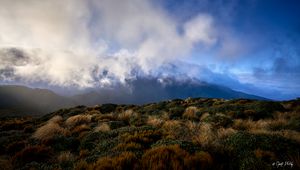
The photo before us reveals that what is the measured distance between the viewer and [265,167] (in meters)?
4.77

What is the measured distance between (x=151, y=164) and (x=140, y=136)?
11.5 ft

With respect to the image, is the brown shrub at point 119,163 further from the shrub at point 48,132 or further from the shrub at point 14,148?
the shrub at point 48,132

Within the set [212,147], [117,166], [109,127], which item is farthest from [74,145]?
[212,147]

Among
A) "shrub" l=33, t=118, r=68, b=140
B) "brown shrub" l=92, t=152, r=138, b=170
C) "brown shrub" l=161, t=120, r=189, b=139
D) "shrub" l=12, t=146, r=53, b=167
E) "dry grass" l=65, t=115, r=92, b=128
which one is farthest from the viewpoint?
"dry grass" l=65, t=115, r=92, b=128

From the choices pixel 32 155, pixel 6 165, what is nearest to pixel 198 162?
pixel 6 165

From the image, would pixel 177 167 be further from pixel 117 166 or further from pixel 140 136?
pixel 140 136

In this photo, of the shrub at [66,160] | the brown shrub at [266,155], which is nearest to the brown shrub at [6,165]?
the shrub at [66,160]

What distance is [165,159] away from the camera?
5.43 m

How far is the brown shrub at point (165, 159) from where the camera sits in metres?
4.94

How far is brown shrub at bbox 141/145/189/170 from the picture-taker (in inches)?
194

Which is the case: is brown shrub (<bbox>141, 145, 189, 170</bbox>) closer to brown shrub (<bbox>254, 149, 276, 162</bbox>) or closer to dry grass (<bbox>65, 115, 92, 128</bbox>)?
brown shrub (<bbox>254, 149, 276, 162</bbox>)

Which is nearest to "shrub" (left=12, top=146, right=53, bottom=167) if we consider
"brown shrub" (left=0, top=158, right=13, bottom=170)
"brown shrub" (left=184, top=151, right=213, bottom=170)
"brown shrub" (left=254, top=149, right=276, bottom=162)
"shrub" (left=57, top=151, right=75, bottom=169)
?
"brown shrub" (left=0, top=158, right=13, bottom=170)

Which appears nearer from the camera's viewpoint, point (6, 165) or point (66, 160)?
point (6, 165)

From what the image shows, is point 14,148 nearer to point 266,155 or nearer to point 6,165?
point 6,165
